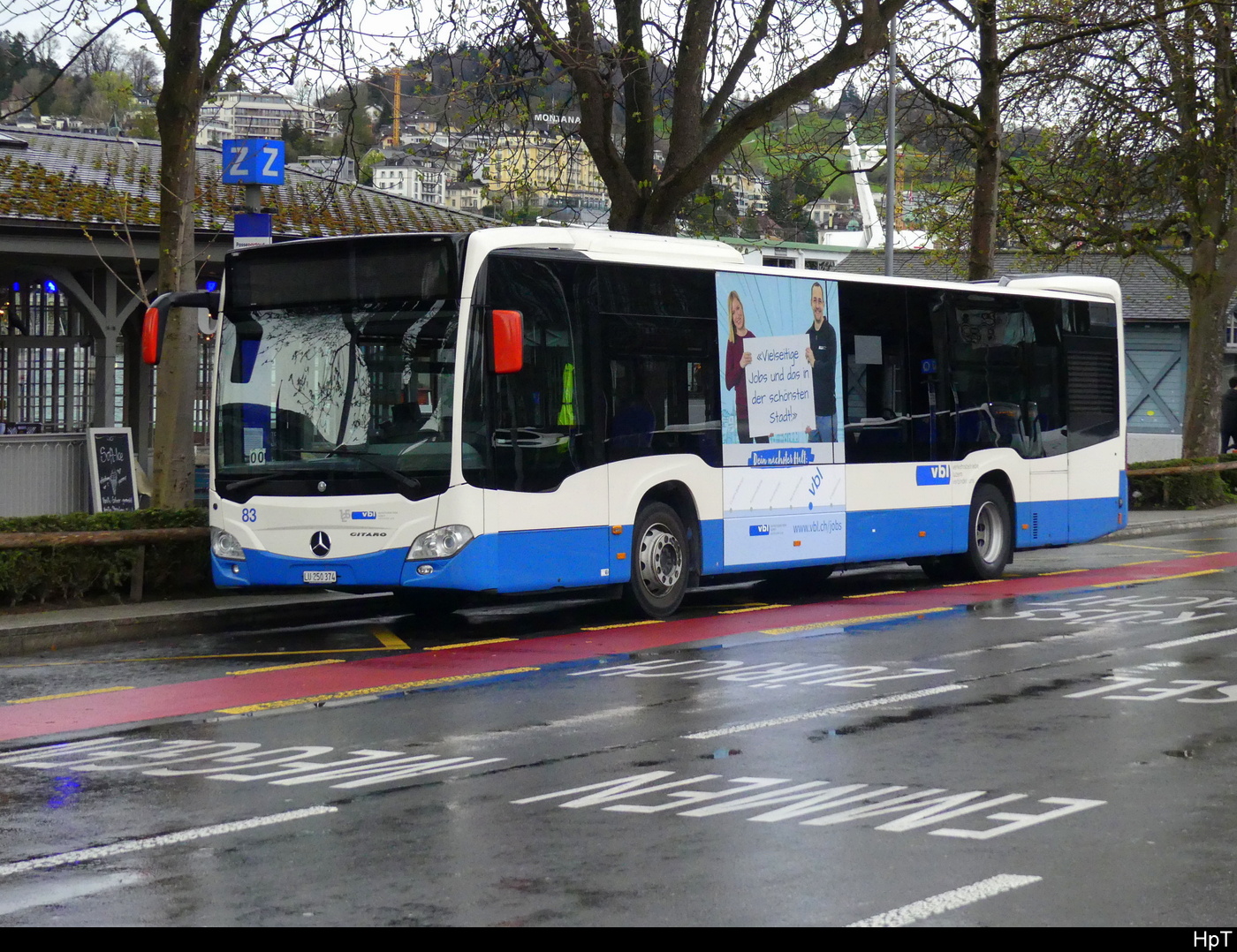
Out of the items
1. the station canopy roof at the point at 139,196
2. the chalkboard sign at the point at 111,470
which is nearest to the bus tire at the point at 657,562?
the station canopy roof at the point at 139,196

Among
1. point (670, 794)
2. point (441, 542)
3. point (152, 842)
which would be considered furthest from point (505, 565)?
point (152, 842)

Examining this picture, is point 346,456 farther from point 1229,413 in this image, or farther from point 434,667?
point 1229,413

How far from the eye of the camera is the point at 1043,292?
1969 cm

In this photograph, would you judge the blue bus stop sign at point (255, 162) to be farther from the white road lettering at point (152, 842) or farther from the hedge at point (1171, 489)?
the hedge at point (1171, 489)

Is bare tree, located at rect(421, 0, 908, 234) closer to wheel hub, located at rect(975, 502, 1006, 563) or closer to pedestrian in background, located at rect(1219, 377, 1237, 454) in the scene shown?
wheel hub, located at rect(975, 502, 1006, 563)

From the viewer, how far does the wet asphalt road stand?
565 cm

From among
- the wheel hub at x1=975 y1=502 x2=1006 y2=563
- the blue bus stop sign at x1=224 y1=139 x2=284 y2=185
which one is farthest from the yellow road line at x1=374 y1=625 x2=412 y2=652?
the wheel hub at x1=975 y1=502 x2=1006 y2=563

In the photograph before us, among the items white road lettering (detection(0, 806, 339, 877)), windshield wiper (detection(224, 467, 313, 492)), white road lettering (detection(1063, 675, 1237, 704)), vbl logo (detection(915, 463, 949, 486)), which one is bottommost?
white road lettering (detection(1063, 675, 1237, 704))

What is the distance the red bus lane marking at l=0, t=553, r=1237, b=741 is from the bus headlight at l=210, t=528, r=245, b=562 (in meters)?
2.00

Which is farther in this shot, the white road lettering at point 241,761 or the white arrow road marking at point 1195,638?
the white arrow road marking at point 1195,638

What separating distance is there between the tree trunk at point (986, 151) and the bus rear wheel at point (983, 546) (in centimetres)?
688

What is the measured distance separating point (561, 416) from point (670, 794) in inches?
266

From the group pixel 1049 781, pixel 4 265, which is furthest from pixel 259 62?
pixel 1049 781

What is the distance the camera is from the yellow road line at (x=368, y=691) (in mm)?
10134
